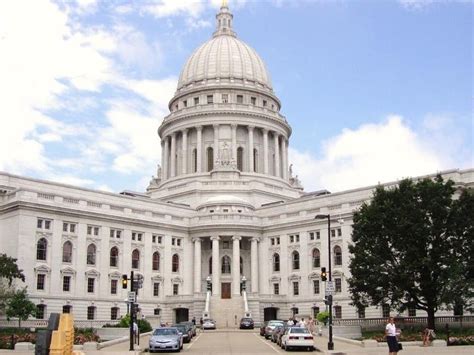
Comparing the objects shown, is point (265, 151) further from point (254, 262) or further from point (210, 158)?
point (254, 262)

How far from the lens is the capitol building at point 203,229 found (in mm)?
84188

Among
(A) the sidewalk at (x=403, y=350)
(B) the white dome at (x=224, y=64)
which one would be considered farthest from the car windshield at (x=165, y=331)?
(B) the white dome at (x=224, y=64)

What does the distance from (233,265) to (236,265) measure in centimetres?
71

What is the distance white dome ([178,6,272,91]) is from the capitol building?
47 centimetres

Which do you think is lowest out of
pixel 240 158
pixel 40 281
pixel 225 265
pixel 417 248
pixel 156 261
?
pixel 40 281

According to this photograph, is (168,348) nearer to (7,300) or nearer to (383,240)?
(383,240)

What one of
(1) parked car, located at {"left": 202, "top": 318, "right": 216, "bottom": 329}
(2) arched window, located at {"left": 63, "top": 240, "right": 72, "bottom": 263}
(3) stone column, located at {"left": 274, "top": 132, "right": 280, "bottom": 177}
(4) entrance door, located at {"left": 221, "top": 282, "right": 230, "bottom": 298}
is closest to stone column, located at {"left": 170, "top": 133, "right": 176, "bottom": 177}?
(3) stone column, located at {"left": 274, "top": 132, "right": 280, "bottom": 177}

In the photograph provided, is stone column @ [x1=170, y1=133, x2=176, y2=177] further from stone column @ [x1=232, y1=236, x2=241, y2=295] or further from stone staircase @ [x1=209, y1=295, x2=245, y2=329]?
stone staircase @ [x1=209, y1=295, x2=245, y2=329]

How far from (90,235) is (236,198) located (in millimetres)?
24585

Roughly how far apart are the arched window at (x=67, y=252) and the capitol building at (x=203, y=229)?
16 cm

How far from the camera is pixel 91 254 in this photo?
291ft

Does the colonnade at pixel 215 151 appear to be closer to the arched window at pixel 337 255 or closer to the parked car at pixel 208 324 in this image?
the arched window at pixel 337 255

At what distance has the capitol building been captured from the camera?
8419 cm

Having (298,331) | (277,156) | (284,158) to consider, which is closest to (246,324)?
(298,331)
